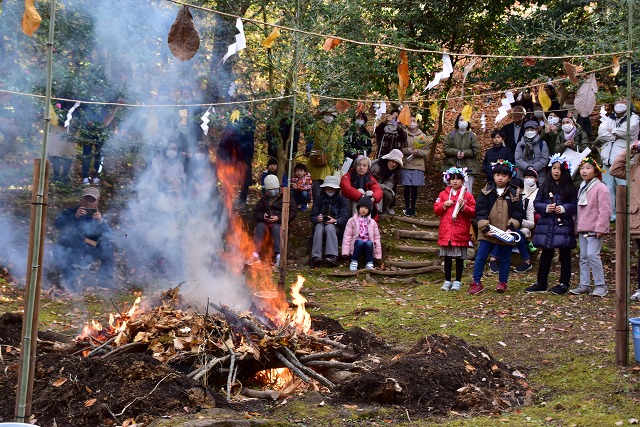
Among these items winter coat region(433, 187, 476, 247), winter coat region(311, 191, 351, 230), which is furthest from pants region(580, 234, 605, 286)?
winter coat region(311, 191, 351, 230)

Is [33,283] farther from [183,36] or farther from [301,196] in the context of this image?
[301,196]

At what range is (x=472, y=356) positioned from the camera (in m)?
7.86

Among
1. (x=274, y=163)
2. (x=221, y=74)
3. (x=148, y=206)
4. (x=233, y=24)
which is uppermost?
(x=233, y=24)

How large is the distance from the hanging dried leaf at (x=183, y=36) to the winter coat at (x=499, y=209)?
682 cm

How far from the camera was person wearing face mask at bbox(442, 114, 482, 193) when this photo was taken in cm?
1617

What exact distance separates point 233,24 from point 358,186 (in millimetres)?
3885

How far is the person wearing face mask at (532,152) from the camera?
14875 mm

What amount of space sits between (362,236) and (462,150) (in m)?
3.38

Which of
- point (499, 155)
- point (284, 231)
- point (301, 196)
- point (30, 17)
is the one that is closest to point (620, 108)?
point (499, 155)

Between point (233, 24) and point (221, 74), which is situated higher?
point (233, 24)

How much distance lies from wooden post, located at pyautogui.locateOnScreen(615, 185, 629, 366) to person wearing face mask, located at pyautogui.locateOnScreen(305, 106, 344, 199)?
793 centimetres

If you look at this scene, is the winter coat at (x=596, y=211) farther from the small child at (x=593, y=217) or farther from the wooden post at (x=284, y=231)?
the wooden post at (x=284, y=231)

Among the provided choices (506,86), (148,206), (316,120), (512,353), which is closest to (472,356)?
(512,353)

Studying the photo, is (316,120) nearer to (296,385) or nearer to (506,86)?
(506,86)
